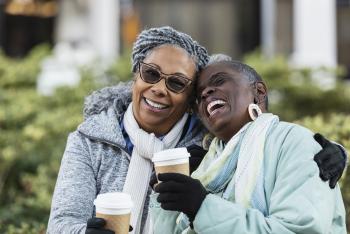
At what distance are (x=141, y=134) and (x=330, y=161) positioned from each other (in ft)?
2.67

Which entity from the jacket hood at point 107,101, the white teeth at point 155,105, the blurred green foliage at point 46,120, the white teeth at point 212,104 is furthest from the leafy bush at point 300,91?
the white teeth at point 212,104

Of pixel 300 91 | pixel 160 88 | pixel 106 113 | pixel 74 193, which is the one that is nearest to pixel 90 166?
pixel 74 193

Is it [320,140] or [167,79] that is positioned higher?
[167,79]

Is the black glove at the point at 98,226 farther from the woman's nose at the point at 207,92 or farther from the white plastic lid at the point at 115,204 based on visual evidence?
the woman's nose at the point at 207,92

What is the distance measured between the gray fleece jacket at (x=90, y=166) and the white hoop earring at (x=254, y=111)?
43cm

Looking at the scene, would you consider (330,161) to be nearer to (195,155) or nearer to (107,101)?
(195,155)

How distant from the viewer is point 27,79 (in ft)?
33.1

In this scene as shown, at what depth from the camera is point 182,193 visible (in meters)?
2.39

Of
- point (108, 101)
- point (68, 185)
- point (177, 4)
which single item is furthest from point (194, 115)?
point (177, 4)

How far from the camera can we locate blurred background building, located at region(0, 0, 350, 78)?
38.9ft

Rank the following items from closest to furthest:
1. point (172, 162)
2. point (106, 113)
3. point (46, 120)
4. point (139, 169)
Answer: point (172, 162), point (139, 169), point (106, 113), point (46, 120)

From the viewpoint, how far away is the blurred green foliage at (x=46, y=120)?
527cm

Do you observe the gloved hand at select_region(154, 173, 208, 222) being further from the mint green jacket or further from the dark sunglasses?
the dark sunglasses

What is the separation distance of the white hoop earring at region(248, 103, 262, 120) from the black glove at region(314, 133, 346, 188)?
0.22 meters
